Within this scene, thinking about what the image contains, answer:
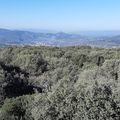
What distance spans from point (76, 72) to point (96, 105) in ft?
110

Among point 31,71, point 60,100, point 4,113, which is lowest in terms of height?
point 31,71

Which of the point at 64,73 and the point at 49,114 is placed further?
the point at 64,73

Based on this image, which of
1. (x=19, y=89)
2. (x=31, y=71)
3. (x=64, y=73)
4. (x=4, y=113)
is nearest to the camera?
(x=4, y=113)

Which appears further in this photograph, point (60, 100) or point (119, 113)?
point (60, 100)

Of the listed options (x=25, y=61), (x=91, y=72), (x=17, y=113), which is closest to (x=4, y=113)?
(x=17, y=113)

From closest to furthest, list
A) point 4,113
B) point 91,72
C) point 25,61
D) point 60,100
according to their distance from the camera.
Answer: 1. point 60,100
2. point 4,113
3. point 91,72
4. point 25,61

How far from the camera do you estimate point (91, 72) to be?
160 ft

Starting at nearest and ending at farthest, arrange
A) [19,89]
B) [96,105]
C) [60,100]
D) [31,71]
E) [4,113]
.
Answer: [96,105]
[60,100]
[4,113]
[19,89]
[31,71]

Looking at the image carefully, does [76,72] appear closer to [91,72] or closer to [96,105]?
[91,72]

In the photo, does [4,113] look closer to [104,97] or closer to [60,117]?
[60,117]

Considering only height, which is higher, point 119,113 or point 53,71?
point 119,113

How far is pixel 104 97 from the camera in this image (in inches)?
850

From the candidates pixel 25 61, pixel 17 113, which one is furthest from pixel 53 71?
pixel 17 113

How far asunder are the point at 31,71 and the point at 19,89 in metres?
18.4
